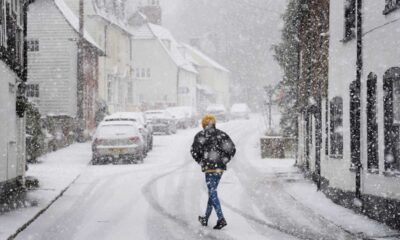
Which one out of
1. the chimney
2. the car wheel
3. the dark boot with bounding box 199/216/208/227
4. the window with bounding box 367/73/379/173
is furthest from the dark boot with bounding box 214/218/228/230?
the chimney

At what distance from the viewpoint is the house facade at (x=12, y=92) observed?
50.9 ft

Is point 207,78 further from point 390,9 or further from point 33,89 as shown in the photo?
point 390,9

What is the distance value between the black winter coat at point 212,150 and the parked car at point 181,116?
120ft

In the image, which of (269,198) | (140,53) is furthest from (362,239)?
(140,53)

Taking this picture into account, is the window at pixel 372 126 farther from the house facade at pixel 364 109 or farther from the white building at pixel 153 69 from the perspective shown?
the white building at pixel 153 69

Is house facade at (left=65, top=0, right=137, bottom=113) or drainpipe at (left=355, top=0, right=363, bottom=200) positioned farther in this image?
house facade at (left=65, top=0, right=137, bottom=113)

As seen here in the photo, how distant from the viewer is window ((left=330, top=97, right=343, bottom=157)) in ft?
55.6

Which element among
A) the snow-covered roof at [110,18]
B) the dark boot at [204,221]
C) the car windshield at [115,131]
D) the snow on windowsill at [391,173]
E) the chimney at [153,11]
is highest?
the chimney at [153,11]

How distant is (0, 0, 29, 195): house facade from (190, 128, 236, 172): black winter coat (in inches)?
211

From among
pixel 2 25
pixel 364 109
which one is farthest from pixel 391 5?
pixel 2 25

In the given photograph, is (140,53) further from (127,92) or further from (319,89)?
(319,89)

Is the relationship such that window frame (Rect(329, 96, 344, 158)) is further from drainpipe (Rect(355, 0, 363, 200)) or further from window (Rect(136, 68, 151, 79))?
window (Rect(136, 68, 151, 79))

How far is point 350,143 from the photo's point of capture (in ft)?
51.0

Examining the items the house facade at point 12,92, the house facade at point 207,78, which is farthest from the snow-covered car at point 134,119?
the house facade at point 207,78
